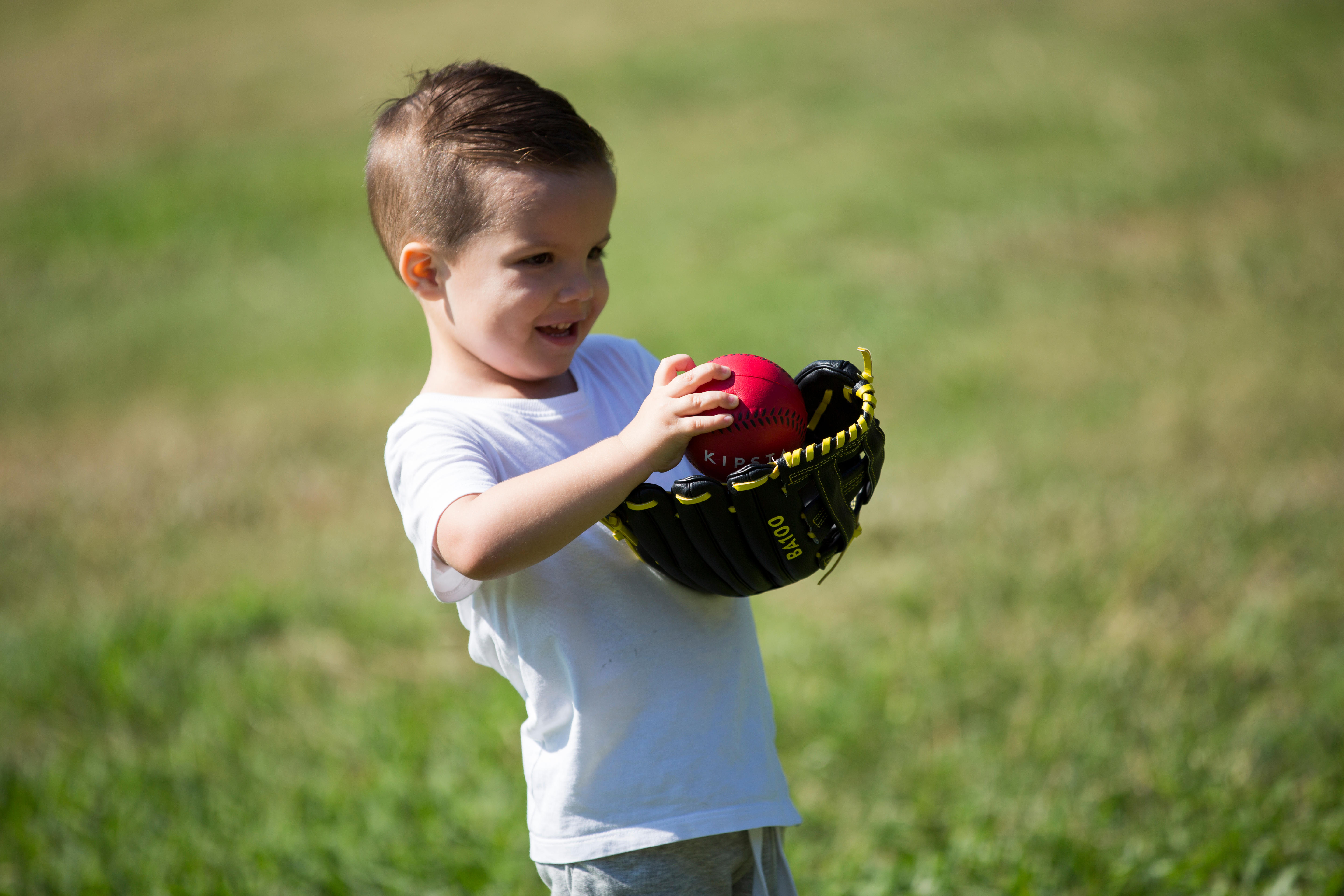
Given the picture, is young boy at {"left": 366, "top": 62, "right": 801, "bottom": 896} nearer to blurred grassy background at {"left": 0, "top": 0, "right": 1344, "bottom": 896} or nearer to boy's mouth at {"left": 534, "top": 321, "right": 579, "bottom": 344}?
boy's mouth at {"left": 534, "top": 321, "right": 579, "bottom": 344}

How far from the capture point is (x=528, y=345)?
5.70ft

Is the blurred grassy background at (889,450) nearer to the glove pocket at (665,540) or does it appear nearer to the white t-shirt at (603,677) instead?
the white t-shirt at (603,677)

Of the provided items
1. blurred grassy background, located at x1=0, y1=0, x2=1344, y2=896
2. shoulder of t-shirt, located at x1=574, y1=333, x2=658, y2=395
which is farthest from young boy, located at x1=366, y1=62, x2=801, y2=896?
blurred grassy background, located at x1=0, y1=0, x2=1344, y2=896

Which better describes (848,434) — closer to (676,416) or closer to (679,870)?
(676,416)

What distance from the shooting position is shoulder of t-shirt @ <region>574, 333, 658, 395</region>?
77.2 inches

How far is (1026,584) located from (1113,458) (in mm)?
1504

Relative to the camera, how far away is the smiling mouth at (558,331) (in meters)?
1.75

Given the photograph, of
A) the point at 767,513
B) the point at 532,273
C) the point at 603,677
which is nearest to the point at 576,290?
the point at 532,273

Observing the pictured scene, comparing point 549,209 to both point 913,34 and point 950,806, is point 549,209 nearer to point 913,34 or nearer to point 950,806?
point 950,806

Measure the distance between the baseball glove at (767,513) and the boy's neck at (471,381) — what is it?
0.31 metres

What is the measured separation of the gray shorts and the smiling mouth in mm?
854

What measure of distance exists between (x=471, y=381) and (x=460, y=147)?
384 millimetres

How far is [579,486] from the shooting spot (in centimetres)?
148

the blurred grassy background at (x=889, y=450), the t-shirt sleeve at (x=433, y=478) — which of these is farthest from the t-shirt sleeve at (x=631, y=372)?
the blurred grassy background at (x=889, y=450)
